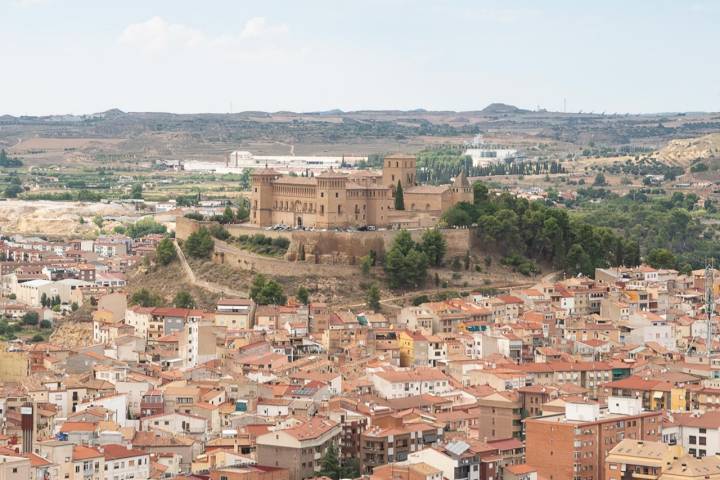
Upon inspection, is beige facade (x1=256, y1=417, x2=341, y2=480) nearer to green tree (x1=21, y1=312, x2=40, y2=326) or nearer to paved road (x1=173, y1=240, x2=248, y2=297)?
paved road (x1=173, y1=240, x2=248, y2=297)

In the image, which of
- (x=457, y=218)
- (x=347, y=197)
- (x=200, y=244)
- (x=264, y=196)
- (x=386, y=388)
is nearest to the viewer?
(x=386, y=388)

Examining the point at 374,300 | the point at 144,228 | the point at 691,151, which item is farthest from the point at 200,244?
the point at 691,151

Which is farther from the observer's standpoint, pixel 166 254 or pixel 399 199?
pixel 166 254

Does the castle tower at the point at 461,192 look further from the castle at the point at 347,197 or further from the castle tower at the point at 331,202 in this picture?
the castle tower at the point at 331,202

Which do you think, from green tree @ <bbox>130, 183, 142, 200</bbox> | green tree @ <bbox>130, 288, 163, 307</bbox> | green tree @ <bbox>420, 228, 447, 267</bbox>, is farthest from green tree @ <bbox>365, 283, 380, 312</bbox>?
green tree @ <bbox>130, 183, 142, 200</bbox>

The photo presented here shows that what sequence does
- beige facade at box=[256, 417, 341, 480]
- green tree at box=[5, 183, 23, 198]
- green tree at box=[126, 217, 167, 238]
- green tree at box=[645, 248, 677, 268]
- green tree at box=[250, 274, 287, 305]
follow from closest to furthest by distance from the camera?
beige facade at box=[256, 417, 341, 480], green tree at box=[250, 274, 287, 305], green tree at box=[645, 248, 677, 268], green tree at box=[126, 217, 167, 238], green tree at box=[5, 183, 23, 198]

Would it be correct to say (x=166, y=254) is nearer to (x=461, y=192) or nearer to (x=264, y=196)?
(x=264, y=196)
